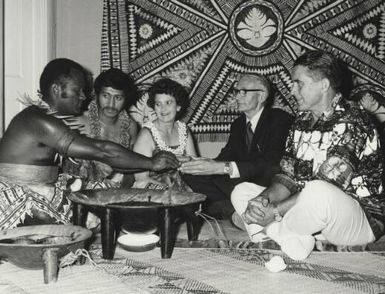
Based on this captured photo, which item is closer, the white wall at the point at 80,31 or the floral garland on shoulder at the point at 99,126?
the floral garland on shoulder at the point at 99,126

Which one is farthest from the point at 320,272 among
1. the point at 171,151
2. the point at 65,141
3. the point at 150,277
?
the point at 171,151

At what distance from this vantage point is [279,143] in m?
4.17

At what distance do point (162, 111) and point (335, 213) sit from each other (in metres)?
1.79

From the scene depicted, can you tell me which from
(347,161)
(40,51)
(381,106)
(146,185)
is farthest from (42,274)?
(381,106)

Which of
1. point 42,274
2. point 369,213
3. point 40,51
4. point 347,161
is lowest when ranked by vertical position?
point 42,274

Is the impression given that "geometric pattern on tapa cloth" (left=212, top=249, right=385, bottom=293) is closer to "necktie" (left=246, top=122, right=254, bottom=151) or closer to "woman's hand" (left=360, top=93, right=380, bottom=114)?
"necktie" (left=246, top=122, right=254, bottom=151)

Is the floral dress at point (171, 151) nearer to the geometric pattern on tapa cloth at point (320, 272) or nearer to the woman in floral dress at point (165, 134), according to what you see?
the woman in floral dress at point (165, 134)

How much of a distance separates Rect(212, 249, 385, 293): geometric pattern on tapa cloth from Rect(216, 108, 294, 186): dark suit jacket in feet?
3.36

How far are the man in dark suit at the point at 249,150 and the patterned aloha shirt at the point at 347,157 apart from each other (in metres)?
0.64

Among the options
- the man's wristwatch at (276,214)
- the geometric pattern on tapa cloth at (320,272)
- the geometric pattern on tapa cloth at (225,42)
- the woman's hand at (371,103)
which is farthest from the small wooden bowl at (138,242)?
the woman's hand at (371,103)

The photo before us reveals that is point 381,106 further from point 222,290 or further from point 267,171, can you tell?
point 222,290

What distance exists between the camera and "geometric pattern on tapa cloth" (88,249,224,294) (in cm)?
235

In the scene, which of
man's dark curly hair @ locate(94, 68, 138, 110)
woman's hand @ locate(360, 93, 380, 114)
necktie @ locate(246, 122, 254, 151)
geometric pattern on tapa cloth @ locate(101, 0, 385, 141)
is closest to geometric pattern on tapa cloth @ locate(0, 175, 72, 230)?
man's dark curly hair @ locate(94, 68, 138, 110)

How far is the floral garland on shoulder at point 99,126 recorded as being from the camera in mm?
4418
